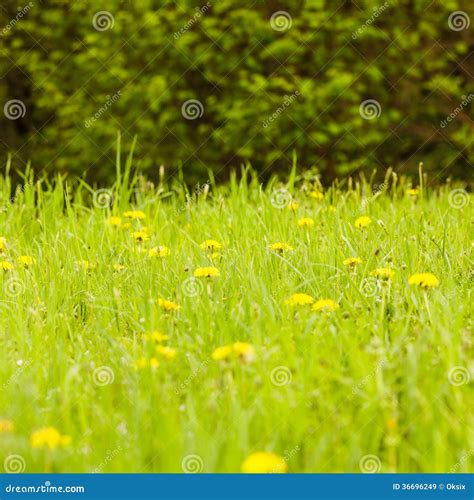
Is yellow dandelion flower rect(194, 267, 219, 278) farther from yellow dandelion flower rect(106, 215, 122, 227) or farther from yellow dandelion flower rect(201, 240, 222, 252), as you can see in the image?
yellow dandelion flower rect(106, 215, 122, 227)

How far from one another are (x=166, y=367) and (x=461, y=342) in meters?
0.80

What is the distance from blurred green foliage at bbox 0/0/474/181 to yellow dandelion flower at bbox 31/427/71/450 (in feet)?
15.3

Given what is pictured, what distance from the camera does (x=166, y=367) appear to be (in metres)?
2.15

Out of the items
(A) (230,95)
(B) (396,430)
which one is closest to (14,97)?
(A) (230,95)

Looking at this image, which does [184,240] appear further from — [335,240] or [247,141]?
[247,141]

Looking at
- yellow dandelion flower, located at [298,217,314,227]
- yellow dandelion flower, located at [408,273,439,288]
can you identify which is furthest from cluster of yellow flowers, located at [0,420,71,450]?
yellow dandelion flower, located at [298,217,314,227]

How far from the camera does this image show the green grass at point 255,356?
71.3 inches

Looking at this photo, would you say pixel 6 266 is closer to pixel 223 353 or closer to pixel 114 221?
pixel 114 221

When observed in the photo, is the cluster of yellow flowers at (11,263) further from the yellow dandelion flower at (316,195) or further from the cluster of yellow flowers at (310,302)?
the yellow dandelion flower at (316,195)

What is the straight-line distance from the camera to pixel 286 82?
20.7 ft

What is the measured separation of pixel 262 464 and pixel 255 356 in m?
0.44

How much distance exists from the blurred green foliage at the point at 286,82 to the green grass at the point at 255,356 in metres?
3.04

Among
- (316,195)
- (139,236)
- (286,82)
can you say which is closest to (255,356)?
(139,236)
